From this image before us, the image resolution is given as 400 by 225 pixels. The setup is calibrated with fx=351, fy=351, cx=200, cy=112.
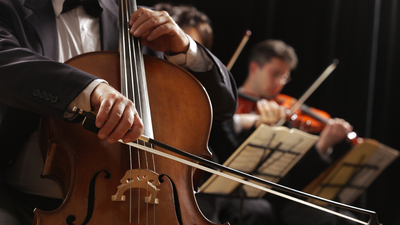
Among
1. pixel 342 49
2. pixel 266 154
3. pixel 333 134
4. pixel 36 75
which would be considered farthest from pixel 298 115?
pixel 36 75

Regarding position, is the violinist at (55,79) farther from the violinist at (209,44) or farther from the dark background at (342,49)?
the dark background at (342,49)

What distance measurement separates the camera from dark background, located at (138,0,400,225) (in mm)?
2574

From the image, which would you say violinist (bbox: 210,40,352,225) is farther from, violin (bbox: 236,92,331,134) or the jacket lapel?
the jacket lapel

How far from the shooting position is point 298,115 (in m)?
2.32

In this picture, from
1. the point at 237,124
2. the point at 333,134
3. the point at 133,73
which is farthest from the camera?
the point at 333,134

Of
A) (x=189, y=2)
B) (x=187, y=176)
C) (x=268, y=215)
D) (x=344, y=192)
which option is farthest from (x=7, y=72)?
(x=189, y=2)

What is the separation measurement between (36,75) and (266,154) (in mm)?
1048

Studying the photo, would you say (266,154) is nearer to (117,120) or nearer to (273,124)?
(273,124)

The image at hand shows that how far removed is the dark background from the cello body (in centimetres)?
188

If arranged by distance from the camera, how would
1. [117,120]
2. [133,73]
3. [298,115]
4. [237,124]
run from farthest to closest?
[298,115] < [237,124] < [133,73] < [117,120]

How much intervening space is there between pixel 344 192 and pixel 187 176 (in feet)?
4.68

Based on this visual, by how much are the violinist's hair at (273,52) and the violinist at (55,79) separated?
60.0 inches

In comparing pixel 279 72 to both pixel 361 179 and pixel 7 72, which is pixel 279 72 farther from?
pixel 7 72

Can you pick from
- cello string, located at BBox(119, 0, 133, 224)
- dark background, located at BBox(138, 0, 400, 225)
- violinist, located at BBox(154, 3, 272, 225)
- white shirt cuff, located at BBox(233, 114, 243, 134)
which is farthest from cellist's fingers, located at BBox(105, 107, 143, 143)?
dark background, located at BBox(138, 0, 400, 225)
